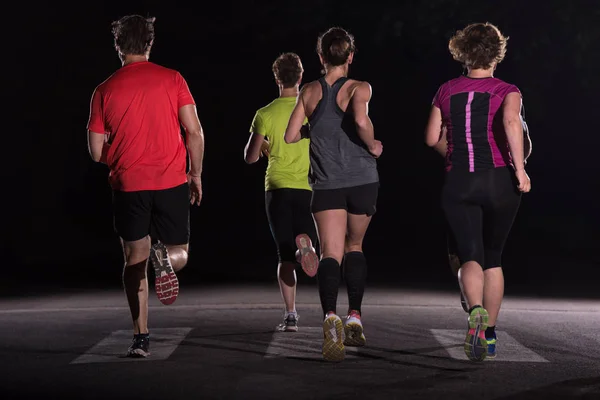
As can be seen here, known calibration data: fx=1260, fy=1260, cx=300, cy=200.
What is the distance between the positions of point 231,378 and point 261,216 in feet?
64.1

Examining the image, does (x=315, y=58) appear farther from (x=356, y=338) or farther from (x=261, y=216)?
(x=356, y=338)

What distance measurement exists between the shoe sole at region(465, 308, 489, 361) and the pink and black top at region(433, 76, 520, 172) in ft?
3.33

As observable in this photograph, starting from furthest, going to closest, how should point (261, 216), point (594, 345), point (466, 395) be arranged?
1. point (261, 216)
2. point (594, 345)
3. point (466, 395)

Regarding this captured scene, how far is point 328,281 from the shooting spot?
8844mm

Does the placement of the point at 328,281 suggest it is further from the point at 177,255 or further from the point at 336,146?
the point at 177,255

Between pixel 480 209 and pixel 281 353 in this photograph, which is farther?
pixel 281 353

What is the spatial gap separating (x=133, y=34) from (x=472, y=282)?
2.87 metres

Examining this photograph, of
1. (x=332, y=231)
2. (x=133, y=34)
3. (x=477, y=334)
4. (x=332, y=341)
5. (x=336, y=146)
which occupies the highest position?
(x=133, y=34)

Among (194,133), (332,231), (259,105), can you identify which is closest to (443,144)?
(332,231)

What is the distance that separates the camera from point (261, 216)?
27.4m

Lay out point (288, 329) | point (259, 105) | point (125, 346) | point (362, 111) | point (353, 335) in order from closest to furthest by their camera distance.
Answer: point (362, 111)
point (353, 335)
point (125, 346)
point (288, 329)
point (259, 105)

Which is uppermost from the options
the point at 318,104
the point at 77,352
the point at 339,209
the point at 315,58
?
the point at 315,58

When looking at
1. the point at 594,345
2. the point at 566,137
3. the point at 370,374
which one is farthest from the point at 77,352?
the point at 566,137

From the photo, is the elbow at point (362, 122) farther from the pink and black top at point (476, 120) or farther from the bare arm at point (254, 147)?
the bare arm at point (254, 147)
